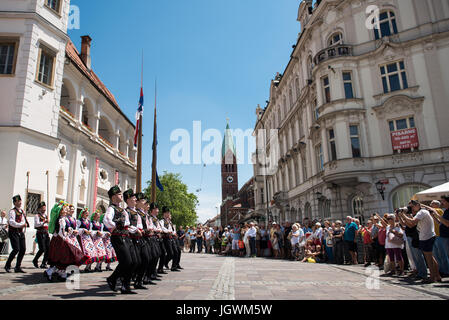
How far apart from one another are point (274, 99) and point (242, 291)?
123 feet

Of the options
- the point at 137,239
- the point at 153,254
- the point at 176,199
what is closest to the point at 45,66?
the point at 153,254

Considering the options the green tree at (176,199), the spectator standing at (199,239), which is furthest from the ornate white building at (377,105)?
the green tree at (176,199)

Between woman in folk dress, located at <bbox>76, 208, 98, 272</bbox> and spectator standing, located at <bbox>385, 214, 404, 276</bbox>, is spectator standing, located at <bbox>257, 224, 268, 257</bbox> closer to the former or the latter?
spectator standing, located at <bbox>385, 214, 404, 276</bbox>

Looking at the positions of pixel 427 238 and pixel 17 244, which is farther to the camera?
pixel 17 244

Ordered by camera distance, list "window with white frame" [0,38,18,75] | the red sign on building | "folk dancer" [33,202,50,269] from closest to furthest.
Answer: "folk dancer" [33,202,50,269] → "window with white frame" [0,38,18,75] → the red sign on building

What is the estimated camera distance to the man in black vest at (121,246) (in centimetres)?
605

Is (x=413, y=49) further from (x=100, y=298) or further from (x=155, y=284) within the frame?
(x=100, y=298)

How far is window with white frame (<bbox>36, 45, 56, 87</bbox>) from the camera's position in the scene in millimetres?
16952

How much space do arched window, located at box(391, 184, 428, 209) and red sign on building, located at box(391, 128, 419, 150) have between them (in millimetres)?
2687

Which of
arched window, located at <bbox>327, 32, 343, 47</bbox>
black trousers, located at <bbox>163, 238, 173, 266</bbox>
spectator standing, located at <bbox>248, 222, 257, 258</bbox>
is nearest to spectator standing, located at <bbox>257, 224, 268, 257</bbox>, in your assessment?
spectator standing, located at <bbox>248, 222, 257, 258</bbox>

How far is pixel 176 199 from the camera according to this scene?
2240 inches

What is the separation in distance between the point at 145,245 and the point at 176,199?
50.7 meters

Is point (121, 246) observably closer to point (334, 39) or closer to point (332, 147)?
point (332, 147)
